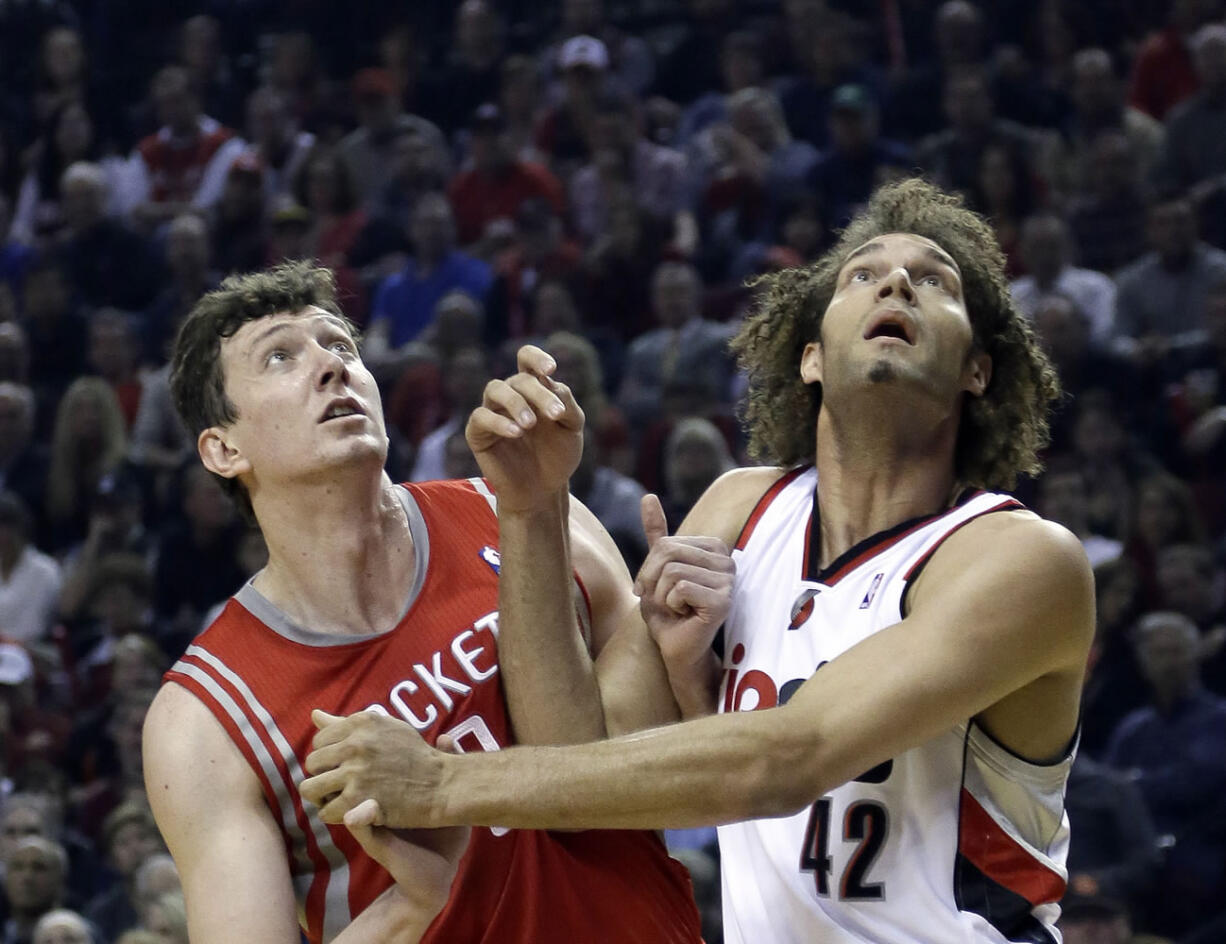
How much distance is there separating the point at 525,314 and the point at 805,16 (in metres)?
2.67

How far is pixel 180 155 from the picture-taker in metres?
12.5

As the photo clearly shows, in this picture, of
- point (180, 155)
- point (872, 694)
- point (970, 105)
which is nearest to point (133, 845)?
point (872, 694)

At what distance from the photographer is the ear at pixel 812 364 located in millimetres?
3920

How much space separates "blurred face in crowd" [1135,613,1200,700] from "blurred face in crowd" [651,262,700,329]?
10.9ft

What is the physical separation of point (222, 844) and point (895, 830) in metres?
1.24

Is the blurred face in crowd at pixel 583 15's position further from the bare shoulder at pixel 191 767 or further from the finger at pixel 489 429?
the bare shoulder at pixel 191 767

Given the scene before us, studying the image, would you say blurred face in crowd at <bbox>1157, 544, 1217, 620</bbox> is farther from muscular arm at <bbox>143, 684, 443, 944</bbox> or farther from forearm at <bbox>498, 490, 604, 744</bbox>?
muscular arm at <bbox>143, 684, 443, 944</bbox>

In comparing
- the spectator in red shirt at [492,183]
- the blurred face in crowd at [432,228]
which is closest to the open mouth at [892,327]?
the blurred face in crowd at [432,228]

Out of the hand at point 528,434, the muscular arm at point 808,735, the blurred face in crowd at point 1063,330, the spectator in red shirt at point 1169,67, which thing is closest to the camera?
the muscular arm at point 808,735

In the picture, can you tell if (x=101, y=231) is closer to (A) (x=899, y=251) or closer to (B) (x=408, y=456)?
(B) (x=408, y=456)

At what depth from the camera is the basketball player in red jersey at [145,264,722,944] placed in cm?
351

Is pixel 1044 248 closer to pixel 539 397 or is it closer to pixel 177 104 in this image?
pixel 177 104

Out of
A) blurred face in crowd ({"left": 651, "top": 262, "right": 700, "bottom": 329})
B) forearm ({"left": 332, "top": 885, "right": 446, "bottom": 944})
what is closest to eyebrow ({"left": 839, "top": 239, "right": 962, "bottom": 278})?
forearm ({"left": 332, "top": 885, "right": 446, "bottom": 944})

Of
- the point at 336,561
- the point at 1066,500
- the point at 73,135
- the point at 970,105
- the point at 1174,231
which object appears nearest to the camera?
the point at 336,561
